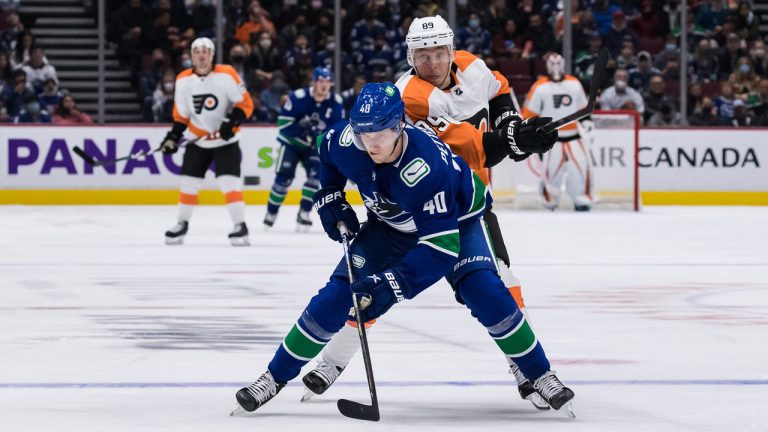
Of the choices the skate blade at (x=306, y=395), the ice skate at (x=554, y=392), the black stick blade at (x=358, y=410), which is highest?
the ice skate at (x=554, y=392)

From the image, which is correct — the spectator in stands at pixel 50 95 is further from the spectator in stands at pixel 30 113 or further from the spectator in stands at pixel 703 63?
the spectator in stands at pixel 703 63

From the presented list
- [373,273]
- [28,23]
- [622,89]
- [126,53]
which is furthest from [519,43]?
[373,273]

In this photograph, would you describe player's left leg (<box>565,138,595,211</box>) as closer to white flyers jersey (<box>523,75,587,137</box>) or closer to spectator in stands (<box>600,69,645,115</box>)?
white flyers jersey (<box>523,75,587,137</box>)

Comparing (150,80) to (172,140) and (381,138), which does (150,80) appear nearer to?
(172,140)

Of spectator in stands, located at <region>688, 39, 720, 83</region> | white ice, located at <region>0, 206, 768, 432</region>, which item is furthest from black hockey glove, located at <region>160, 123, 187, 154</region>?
spectator in stands, located at <region>688, 39, 720, 83</region>

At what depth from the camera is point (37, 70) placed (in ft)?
50.2

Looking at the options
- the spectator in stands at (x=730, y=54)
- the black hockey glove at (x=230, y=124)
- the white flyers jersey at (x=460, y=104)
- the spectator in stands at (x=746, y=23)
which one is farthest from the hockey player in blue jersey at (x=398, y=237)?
the spectator in stands at (x=746, y=23)

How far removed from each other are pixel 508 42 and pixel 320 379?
12760 millimetres

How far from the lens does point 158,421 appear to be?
3.88 m

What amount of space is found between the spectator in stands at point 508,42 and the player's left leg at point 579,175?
7.02 ft

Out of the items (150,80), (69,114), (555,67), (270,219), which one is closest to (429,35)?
(270,219)

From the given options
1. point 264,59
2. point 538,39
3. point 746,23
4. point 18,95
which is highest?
point 746,23

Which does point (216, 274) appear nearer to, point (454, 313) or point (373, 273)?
point (454, 313)

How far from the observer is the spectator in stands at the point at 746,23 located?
55.2ft
